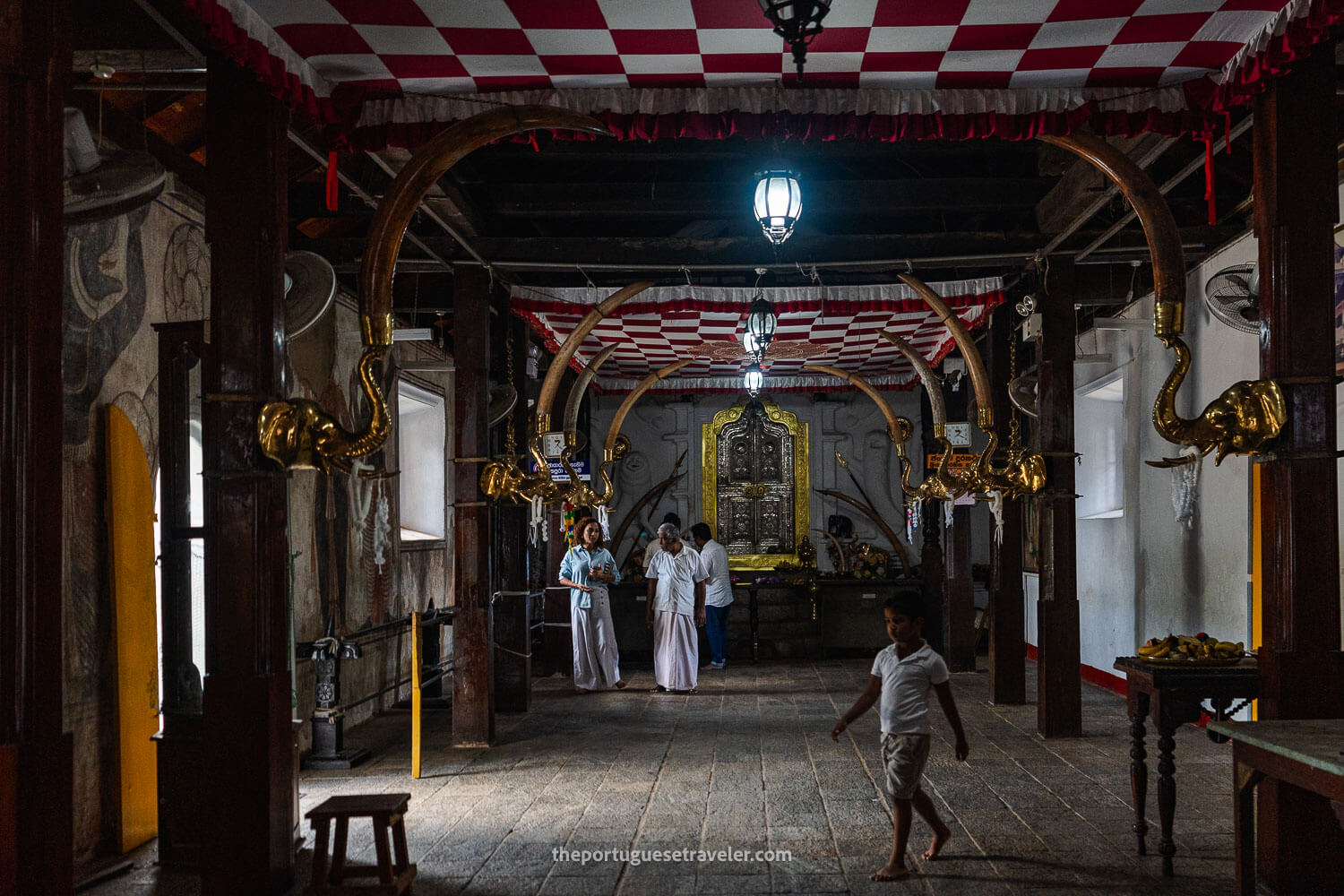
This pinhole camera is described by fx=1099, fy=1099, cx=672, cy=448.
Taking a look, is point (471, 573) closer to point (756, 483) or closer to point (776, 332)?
point (776, 332)

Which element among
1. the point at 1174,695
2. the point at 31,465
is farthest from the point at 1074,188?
the point at 31,465

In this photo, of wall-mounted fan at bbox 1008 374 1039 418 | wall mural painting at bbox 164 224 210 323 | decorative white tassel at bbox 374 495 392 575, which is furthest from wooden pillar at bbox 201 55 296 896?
wall-mounted fan at bbox 1008 374 1039 418

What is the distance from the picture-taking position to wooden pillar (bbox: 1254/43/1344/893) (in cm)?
457

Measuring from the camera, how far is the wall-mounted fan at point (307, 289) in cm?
633

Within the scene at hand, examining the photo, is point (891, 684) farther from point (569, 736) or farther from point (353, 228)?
point (353, 228)

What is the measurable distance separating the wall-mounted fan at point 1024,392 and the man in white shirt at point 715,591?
461cm

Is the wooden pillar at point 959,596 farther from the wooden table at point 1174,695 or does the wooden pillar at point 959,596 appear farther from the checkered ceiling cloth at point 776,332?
the wooden table at point 1174,695

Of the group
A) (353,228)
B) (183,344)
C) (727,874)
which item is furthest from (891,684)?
(353,228)

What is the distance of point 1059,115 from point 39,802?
4.89 m

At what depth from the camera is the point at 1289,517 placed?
4605 millimetres

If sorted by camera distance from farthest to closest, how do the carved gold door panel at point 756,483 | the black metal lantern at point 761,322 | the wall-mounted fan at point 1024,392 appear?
the carved gold door panel at point 756,483 → the wall-mounted fan at point 1024,392 → the black metal lantern at point 761,322

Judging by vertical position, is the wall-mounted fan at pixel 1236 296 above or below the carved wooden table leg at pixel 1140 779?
above

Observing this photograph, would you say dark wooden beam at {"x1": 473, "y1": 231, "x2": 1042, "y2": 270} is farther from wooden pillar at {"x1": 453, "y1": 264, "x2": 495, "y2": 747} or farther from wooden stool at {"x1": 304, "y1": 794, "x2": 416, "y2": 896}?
wooden stool at {"x1": 304, "y1": 794, "x2": 416, "y2": 896}
